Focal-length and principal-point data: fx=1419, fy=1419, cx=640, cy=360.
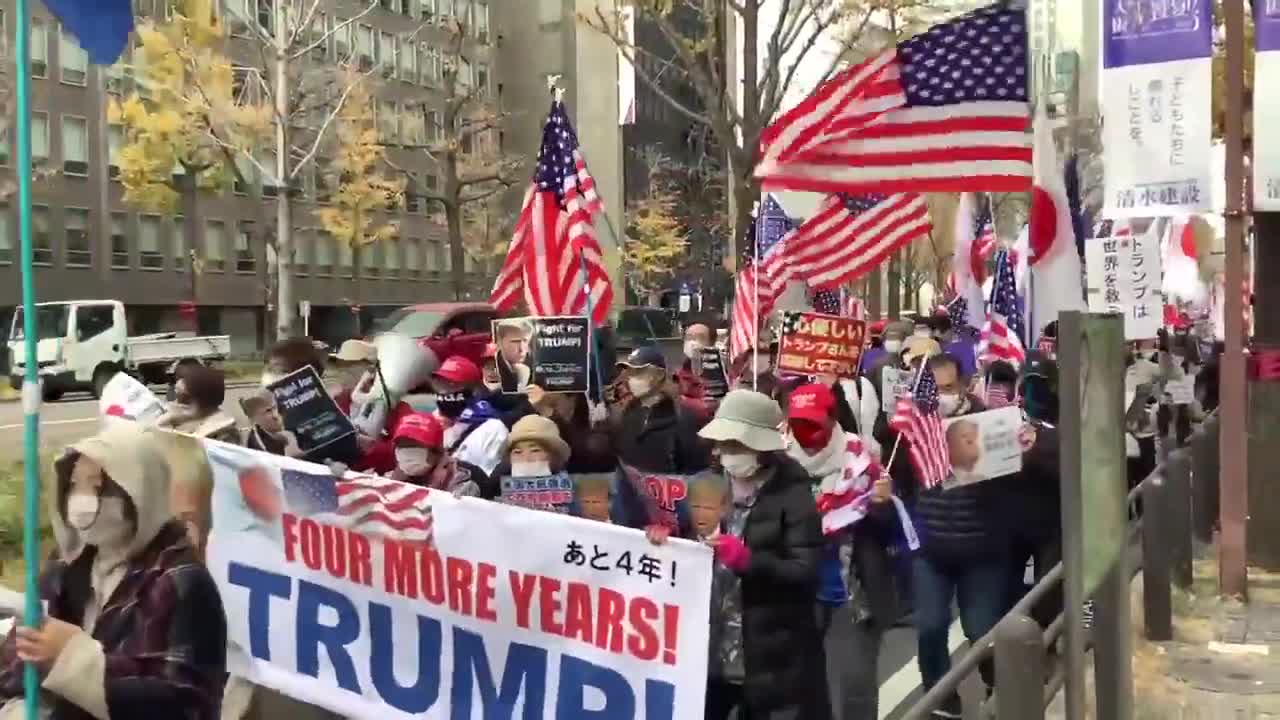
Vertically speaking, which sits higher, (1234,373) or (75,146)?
(75,146)

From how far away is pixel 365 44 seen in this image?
5806 centimetres

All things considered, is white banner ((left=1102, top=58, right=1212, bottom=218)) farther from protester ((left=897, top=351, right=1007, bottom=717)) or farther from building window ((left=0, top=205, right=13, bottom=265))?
building window ((left=0, top=205, right=13, bottom=265))

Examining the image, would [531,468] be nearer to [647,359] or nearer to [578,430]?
[578,430]

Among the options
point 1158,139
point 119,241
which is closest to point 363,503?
point 1158,139

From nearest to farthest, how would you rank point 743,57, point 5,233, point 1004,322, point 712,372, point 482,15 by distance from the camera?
1. point 1004,322
2. point 712,372
3. point 743,57
4. point 5,233
5. point 482,15

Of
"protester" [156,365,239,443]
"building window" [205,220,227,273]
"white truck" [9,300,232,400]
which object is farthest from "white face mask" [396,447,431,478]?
"building window" [205,220,227,273]

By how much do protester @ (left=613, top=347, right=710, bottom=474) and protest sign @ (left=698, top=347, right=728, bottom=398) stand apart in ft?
10.5

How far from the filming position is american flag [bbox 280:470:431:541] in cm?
540

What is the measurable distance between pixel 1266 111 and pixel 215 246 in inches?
1914

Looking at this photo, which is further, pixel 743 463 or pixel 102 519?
pixel 743 463

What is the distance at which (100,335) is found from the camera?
29500 millimetres

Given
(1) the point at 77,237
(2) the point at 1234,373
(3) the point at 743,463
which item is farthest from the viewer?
(1) the point at 77,237

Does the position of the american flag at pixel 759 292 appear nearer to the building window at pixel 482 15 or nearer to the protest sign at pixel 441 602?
the protest sign at pixel 441 602

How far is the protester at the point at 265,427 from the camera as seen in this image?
697 cm
